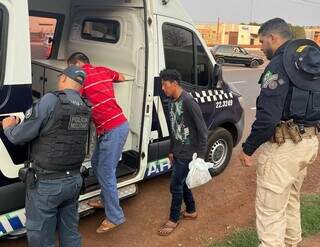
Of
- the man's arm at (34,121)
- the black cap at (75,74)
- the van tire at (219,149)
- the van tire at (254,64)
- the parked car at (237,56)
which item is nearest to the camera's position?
the man's arm at (34,121)

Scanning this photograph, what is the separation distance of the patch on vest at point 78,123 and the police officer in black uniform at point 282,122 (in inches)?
51.0

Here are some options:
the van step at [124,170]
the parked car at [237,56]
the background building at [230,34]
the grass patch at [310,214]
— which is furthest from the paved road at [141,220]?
the background building at [230,34]

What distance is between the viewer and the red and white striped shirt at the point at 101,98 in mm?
3908

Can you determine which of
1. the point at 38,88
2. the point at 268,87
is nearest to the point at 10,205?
the point at 38,88

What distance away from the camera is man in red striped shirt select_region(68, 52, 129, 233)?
393 cm

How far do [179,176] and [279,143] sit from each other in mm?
1080

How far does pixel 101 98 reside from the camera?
12.9 feet

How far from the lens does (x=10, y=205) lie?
3.44 m

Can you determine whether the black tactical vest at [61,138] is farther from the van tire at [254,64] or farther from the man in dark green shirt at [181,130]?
the van tire at [254,64]

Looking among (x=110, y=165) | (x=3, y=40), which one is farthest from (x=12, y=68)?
(x=110, y=165)

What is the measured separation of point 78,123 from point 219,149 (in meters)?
3.15

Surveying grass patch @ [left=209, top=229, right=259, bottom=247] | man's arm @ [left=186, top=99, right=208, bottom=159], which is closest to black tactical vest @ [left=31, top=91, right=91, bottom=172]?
man's arm @ [left=186, top=99, right=208, bottom=159]

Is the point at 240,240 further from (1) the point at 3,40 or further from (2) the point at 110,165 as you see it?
(1) the point at 3,40

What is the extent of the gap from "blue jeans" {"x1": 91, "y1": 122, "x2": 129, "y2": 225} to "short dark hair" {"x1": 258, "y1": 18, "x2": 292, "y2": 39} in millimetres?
1540
